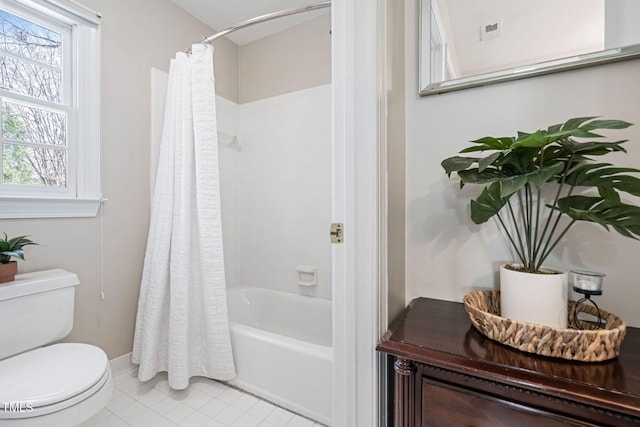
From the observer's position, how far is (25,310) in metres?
1.29

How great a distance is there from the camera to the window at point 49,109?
1472 mm

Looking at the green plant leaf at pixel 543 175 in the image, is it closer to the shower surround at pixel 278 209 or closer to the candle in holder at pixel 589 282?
the candle in holder at pixel 589 282

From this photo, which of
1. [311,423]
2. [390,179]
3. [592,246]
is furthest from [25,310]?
[592,246]

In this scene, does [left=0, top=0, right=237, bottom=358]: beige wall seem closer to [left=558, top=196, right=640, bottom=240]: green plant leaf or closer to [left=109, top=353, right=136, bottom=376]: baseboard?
[left=109, top=353, right=136, bottom=376]: baseboard

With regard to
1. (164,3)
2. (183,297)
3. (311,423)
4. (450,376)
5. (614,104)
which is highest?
(164,3)

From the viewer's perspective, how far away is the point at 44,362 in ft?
3.92

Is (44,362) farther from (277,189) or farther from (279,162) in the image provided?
(279,162)

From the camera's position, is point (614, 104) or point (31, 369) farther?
point (31, 369)

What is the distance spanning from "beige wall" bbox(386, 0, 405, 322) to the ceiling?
4.76 feet

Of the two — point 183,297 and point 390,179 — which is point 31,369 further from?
point 390,179

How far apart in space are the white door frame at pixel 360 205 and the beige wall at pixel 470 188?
0.33m

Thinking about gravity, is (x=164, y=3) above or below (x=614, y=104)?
above

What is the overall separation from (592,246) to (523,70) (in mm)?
587

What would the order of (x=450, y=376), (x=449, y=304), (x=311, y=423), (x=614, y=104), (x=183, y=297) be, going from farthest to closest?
(x=183, y=297), (x=311, y=423), (x=449, y=304), (x=614, y=104), (x=450, y=376)
